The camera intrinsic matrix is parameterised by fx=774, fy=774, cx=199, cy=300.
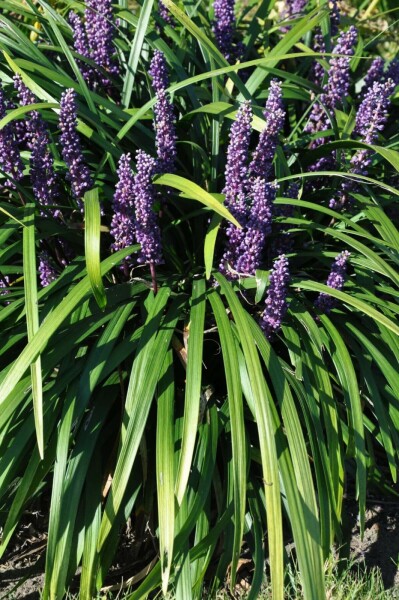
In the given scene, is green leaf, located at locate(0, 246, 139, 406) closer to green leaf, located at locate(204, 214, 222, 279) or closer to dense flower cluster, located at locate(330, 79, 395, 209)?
green leaf, located at locate(204, 214, 222, 279)

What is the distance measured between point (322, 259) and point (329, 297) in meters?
0.27

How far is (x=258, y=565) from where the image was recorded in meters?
2.70

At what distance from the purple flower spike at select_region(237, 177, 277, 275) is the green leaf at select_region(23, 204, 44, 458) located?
747 millimetres

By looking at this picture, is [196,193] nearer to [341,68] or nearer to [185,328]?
[185,328]

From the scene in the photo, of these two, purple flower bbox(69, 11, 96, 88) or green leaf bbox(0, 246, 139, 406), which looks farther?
purple flower bbox(69, 11, 96, 88)

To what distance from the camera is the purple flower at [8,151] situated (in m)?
2.65

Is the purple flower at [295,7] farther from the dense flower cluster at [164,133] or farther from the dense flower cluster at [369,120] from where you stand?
the dense flower cluster at [164,133]

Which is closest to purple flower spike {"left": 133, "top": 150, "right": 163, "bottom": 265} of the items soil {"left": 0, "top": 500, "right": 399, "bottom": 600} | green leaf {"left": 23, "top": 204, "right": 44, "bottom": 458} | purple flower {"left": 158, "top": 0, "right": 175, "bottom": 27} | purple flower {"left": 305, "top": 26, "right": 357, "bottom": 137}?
green leaf {"left": 23, "top": 204, "right": 44, "bottom": 458}

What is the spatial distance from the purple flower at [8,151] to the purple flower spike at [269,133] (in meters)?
0.85

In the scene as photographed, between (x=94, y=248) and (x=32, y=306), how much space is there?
27 cm

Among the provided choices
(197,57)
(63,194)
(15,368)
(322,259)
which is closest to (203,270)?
(322,259)

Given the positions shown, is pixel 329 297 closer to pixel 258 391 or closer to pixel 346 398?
pixel 346 398

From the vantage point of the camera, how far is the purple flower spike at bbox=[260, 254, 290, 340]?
2578 millimetres

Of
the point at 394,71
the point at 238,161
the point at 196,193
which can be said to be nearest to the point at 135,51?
the point at 238,161
